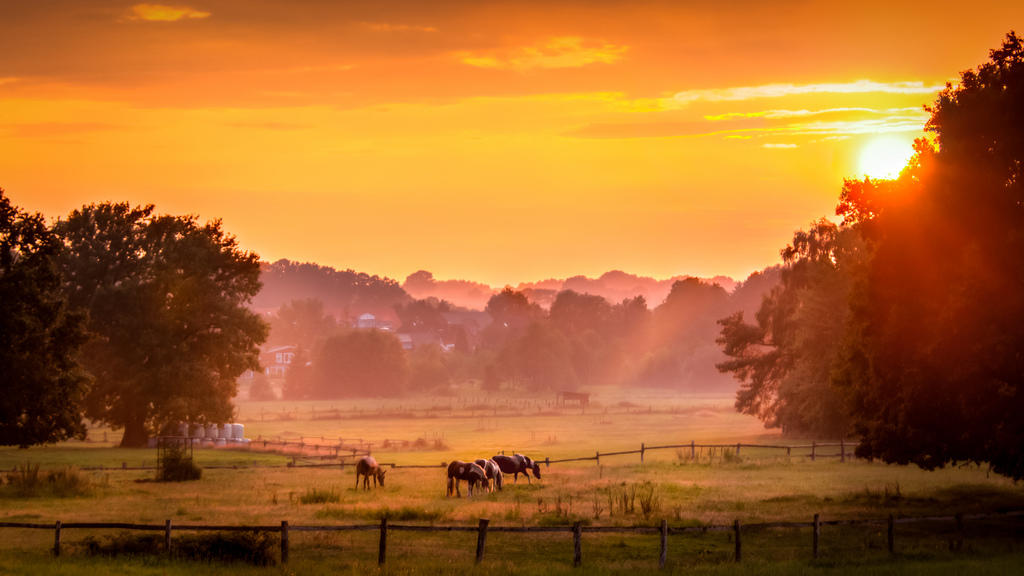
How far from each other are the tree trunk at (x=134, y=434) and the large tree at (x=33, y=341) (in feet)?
92.2

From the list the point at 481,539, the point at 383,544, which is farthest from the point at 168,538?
the point at 481,539

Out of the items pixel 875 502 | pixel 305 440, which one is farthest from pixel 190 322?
pixel 875 502

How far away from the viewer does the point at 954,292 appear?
3284 centimetres

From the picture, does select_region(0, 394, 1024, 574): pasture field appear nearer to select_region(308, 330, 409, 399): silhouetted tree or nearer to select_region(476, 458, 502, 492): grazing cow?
select_region(476, 458, 502, 492): grazing cow

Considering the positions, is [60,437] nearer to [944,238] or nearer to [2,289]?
[2,289]

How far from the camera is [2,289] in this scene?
45656mm

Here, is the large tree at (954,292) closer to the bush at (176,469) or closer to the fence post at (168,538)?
→ the fence post at (168,538)

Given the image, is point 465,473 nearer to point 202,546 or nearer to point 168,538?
point 202,546

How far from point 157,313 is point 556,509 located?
4646 centimetres

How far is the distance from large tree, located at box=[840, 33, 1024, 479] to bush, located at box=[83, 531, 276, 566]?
21.0m

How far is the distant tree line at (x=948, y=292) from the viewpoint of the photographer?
32.1 metres

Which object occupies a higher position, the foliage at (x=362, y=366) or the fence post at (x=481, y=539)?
the foliage at (x=362, y=366)

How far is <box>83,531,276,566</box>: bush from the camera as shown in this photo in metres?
26.7

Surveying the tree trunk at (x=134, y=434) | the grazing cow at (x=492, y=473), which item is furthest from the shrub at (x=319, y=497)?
the tree trunk at (x=134, y=434)
